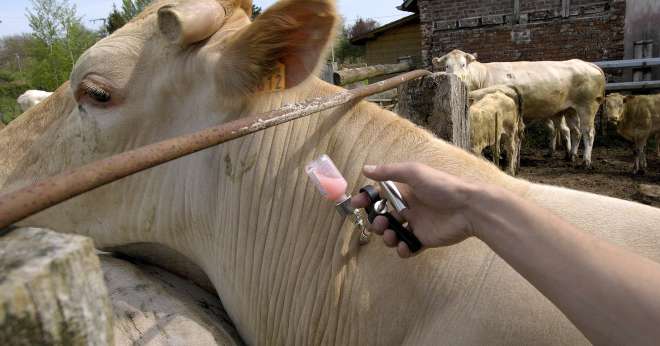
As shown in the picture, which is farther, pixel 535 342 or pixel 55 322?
pixel 535 342

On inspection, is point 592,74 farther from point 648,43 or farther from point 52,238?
point 52,238

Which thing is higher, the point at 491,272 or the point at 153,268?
the point at 491,272

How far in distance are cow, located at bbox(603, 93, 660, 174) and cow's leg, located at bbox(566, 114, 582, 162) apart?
1.00 m

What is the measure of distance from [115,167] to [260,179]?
745mm

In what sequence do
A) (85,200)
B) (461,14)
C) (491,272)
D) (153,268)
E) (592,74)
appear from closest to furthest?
1. (491,272)
2. (85,200)
3. (153,268)
4. (592,74)
5. (461,14)

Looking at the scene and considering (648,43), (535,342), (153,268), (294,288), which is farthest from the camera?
(648,43)

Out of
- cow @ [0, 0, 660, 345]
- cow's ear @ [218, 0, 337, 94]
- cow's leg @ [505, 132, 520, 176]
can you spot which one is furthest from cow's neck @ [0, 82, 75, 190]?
cow's leg @ [505, 132, 520, 176]

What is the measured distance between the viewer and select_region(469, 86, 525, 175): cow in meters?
8.72

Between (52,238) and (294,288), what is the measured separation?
3.38 feet

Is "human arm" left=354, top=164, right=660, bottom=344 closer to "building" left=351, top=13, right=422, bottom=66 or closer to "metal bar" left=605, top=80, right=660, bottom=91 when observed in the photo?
"metal bar" left=605, top=80, right=660, bottom=91

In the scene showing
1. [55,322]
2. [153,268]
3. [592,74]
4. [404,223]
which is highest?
[55,322]

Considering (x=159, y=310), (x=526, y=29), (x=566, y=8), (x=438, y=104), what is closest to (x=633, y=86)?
(x=566, y=8)

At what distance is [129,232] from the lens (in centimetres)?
175

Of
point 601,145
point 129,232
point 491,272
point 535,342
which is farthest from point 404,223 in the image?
point 601,145
